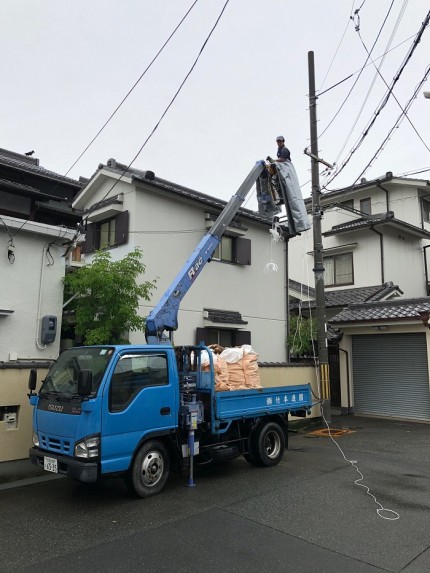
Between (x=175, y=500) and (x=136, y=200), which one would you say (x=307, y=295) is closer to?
(x=136, y=200)

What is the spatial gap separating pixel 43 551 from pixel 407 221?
2321 centimetres

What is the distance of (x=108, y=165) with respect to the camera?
47.0 ft

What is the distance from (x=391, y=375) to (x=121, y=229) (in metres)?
9.97

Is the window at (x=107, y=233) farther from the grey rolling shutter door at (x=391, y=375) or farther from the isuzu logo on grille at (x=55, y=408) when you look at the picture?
the grey rolling shutter door at (x=391, y=375)

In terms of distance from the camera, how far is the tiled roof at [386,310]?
13.8 metres

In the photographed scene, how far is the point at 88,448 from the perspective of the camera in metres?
5.45

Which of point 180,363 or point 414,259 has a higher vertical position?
point 414,259

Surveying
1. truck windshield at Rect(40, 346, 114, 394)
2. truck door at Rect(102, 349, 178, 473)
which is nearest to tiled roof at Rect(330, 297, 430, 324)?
truck door at Rect(102, 349, 178, 473)

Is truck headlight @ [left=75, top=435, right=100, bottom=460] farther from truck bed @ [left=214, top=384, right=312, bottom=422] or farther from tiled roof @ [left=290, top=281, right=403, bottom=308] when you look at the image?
tiled roof @ [left=290, top=281, right=403, bottom=308]

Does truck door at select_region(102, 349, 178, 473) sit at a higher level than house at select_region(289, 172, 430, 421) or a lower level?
lower

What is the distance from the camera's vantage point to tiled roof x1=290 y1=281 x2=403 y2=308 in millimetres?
18969

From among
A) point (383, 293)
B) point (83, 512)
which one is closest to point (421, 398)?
point (383, 293)

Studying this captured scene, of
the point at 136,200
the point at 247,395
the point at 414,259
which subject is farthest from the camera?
the point at 414,259

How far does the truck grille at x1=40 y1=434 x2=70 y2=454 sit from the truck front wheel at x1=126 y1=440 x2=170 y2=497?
91 cm
